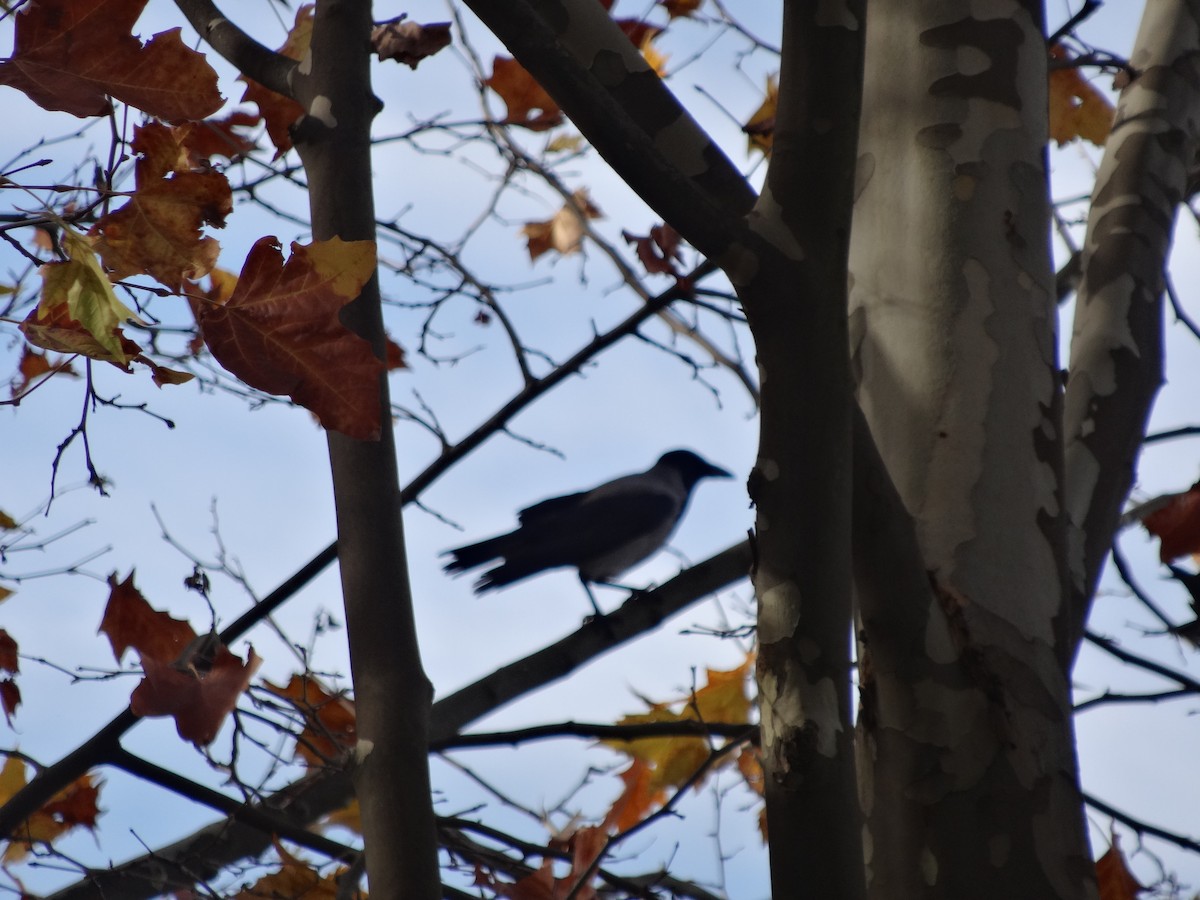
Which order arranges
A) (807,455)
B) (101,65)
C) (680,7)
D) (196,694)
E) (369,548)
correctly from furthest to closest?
(680,7) → (369,548) → (196,694) → (101,65) → (807,455)

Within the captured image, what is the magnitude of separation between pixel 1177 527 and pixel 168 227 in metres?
2.60

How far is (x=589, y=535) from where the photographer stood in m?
6.85

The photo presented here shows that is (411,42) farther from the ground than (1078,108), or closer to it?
closer to it

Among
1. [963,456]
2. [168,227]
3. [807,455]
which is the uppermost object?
[168,227]

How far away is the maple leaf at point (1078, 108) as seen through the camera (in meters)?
4.46

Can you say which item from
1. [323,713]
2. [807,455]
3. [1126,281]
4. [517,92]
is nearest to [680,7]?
[517,92]

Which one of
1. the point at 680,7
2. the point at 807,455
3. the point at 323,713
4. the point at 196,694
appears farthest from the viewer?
the point at 680,7

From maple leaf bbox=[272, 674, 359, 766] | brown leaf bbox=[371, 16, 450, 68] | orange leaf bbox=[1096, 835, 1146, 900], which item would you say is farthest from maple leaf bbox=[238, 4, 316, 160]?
orange leaf bbox=[1096, 835, 1146, 900]

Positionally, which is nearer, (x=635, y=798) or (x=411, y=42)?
(x=411, y=42)

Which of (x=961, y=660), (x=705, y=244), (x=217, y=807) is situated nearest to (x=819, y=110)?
(x=705, y=244)

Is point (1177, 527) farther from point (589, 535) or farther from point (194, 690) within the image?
point (589, 535)

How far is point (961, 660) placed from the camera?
1.96m

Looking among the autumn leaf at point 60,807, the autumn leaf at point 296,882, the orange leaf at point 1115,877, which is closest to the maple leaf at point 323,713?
the autumn leaf at point 296,882

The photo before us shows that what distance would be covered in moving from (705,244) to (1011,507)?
2.62ft
